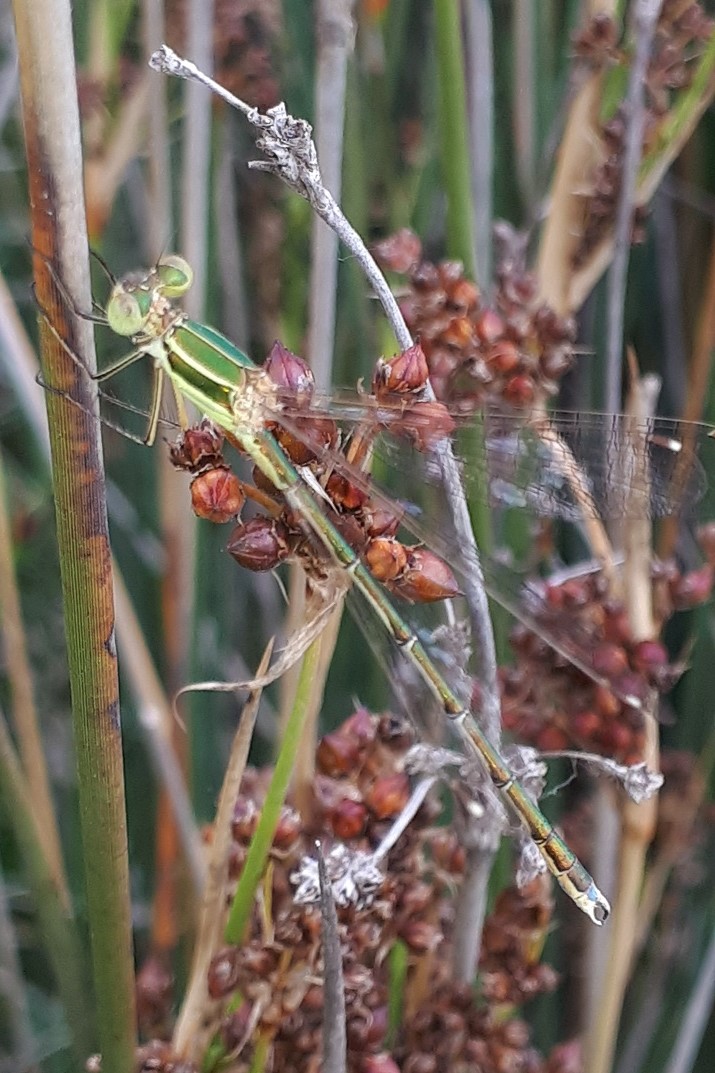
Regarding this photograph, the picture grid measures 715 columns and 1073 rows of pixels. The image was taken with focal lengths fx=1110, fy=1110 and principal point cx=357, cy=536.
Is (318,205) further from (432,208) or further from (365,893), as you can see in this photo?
(432,208)

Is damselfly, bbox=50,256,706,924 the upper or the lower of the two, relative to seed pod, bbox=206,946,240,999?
upper

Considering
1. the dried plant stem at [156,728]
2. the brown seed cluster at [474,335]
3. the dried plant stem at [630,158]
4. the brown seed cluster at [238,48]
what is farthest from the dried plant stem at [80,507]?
the brown seed cluster at [238,48]

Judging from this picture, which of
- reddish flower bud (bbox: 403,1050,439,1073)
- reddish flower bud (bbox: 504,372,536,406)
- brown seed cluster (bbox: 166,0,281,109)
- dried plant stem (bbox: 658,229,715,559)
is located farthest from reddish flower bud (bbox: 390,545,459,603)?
brown seed cluster (bbox: 166,0,281,109)

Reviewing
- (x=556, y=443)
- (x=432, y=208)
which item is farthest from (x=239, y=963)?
(x=432, y=208)

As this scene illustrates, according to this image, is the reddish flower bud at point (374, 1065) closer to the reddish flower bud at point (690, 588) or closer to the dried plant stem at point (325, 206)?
the dried plant stem at point (325, 206)

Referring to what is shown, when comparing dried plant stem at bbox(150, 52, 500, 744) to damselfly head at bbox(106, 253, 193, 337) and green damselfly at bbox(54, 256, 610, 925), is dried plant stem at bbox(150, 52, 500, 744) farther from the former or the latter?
damselfly head at bbox(106, 253, 193, 337)

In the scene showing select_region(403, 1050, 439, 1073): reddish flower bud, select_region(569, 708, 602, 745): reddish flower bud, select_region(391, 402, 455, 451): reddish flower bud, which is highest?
select_region(391, 402, 455, 451): reddish flower bud
